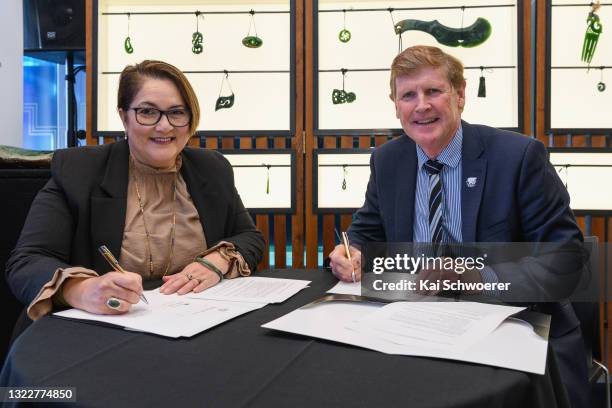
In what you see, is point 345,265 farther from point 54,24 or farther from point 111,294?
point 54,24

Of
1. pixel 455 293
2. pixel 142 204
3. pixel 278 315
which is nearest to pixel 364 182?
pixel 142 204

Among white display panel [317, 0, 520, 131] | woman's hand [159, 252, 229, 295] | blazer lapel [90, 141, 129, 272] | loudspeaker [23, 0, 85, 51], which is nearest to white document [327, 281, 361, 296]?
woman's hand [159, 252, 229, 295]

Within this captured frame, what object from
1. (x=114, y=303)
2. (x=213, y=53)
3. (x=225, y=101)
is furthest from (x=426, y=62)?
(x=213, y=53)

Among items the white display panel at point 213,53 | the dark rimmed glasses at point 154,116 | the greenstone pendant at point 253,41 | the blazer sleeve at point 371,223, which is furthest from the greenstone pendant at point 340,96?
the dark rimmed glasses at point 154,116

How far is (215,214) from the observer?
5.98ft

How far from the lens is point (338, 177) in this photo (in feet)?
9.69

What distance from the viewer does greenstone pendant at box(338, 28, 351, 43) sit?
116 inches

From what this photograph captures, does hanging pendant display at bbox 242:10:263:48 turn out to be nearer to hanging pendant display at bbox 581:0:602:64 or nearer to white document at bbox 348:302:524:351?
hanging pendant display at bbox 581:0:602:64

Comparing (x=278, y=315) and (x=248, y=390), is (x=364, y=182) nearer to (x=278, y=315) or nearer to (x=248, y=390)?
(x=278, y=315)

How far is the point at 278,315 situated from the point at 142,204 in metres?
0.81

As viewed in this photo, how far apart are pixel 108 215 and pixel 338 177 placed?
162cm

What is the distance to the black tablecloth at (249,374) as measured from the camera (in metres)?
0.67

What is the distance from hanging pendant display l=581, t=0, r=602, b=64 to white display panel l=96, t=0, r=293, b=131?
67.9 inches

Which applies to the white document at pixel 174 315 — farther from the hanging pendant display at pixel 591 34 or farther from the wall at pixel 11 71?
the hanging pendant display at pixel 591 34
